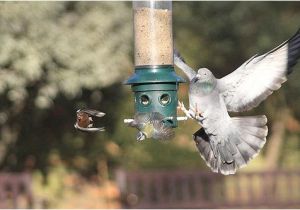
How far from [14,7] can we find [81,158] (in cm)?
306

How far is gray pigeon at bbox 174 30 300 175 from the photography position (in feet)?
15.8

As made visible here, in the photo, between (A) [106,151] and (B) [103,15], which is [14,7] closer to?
(B) [103,15]

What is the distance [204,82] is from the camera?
4820mm

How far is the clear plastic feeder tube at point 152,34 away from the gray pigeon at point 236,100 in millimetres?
107

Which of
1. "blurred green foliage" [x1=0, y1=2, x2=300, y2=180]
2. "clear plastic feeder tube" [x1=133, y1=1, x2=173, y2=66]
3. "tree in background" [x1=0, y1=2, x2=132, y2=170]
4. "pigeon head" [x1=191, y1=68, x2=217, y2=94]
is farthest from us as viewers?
"blurred green foliage" [x1=0, y1=2, x2=300, y2=180]

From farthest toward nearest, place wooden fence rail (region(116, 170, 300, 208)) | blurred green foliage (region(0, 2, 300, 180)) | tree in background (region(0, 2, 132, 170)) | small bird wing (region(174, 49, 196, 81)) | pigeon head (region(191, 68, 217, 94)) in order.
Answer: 1. wooden fence rail (region(116, 170, 300, 208))
2. blurred green foliage (region(0, 2, 300, 180))
3. tree in background (region(0, 2, 132, 170))
4. small bird wing (region(174, 49, 196, 81))
5. pigeon head (region(191, 68, 217, 94))

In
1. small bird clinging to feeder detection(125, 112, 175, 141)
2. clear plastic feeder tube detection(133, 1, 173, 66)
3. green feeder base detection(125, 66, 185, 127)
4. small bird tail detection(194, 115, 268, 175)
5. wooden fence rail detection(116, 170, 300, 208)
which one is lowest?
wooden fence rail detection(116, 170, 300, 208)

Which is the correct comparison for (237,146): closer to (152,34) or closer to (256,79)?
(256,79)

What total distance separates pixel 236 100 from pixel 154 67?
0.50 meters

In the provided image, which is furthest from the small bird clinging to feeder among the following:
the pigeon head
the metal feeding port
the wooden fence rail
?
the wooden fence rail

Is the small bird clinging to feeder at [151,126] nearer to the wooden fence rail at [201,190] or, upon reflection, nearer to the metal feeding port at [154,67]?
the metal feeding port at [154,67]

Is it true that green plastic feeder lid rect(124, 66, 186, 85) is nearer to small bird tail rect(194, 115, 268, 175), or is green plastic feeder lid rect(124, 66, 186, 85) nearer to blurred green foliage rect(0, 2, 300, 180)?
small bird tail rect(194, 115, 268, 175)

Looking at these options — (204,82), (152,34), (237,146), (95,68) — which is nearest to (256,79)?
(204,82)

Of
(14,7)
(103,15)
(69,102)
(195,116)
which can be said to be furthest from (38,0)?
(195,116)
